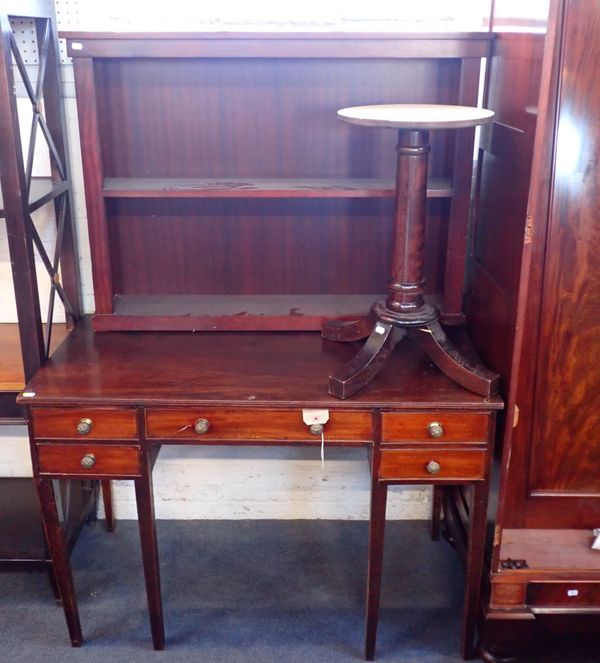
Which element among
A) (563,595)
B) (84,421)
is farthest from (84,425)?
(563,595)

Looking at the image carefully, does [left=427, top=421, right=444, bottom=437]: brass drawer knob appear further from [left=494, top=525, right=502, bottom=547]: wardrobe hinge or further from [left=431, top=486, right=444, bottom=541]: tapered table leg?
[left=431, top=486, right=444, bottom=541]: tapered table leg

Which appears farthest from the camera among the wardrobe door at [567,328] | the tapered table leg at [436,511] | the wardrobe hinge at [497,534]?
the tapered table leg at [436,511]

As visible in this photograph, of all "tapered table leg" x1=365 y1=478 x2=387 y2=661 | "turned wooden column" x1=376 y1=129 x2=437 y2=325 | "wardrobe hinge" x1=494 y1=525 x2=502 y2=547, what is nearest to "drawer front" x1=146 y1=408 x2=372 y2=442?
"tapered table leg" x1=365 y1=478 x2=387 y2=661

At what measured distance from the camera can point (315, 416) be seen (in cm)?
180

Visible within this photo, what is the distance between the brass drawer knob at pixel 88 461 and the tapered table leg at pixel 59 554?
114mm

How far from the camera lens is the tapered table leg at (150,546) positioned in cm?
189

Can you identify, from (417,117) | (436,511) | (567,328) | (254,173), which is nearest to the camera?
(417,117)

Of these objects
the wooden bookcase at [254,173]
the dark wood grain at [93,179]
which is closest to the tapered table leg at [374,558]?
the wooden bookcase at [254,173]

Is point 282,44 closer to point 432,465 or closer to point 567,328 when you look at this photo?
point 567,328

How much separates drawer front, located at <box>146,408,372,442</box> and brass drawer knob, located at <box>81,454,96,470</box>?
16 centimetres

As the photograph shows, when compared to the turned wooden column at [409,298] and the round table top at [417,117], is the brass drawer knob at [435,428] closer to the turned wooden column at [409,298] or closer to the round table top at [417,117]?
the turned wooden column at [409,298]

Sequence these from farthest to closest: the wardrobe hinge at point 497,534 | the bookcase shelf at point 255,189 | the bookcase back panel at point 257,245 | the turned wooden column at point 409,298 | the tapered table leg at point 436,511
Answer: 1. the tapered table leg at point 436,511
2. the bookcase back panel at point 257,245
3. the bookcase shelf at point 255,189
4. the wardrobe hinge at point 497,534
5. the turned wooden column at point 409,298

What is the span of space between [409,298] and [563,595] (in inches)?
33.6

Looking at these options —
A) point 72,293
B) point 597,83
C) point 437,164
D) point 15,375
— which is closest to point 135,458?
point 15,375
